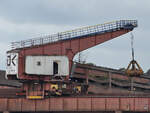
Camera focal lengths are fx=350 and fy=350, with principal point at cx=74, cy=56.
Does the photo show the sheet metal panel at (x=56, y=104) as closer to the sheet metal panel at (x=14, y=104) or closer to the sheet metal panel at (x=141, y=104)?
the sheet metal panel at (x=14, y=104)

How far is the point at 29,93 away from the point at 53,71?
3.77 meters

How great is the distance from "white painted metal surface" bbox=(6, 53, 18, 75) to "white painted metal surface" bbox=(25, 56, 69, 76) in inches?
49.9

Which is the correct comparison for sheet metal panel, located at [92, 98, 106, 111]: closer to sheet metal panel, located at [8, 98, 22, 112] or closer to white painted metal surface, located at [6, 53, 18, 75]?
sheet metal panel, located at [8, 98, 22, 112]

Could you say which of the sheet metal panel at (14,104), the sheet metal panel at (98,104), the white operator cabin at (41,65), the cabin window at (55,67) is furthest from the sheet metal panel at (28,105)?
the sheet metal panel at (98,104)

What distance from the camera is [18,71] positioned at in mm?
40156

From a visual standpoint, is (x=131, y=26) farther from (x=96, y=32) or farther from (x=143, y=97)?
(x=143, y=97)

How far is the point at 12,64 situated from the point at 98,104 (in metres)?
11.0

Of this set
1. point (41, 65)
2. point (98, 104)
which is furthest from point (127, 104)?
point (41, 65)

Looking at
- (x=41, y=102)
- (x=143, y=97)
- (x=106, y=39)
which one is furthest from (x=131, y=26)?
(x=41, y=102)

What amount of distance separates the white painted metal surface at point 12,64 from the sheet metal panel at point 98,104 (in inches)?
378

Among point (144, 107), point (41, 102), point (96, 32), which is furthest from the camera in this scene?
point (96, 32)

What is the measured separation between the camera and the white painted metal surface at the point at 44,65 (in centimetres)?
4034

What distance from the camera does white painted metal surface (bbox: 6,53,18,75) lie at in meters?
40.3

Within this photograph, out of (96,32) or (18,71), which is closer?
(18,71)
